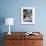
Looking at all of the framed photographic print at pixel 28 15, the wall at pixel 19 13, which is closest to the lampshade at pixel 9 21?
the wall at pixel 19 13

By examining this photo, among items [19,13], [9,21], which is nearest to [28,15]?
[19,13]

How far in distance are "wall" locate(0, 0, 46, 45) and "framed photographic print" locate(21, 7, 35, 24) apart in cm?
10

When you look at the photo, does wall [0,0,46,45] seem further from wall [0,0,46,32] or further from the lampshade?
the lampshade

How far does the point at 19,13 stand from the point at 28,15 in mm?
310

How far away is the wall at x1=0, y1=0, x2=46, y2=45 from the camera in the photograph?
4391 millimetres

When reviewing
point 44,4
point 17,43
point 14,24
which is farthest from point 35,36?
point 44,4

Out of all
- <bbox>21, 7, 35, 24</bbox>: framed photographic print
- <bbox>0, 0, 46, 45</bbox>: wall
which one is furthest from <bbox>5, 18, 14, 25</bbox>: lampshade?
<bbox>21, 7, 35, 24</bbox>: framed photographic print

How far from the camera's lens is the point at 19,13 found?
439 centimetres

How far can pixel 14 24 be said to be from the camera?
173 inches

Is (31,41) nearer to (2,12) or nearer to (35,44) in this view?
(35,44)

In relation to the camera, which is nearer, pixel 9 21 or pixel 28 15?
pixel 9 21

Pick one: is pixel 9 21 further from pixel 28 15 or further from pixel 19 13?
pixel 28 15

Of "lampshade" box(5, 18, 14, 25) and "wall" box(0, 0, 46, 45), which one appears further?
"wall" box(0, 0, 46, 45)

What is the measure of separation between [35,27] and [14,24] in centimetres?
72
